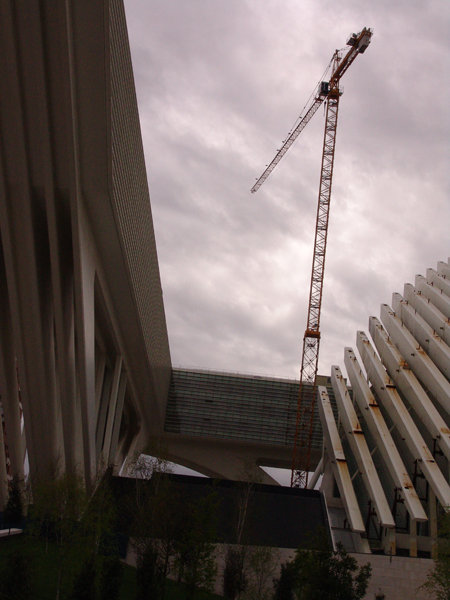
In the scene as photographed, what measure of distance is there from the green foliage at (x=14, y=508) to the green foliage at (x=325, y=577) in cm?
1130

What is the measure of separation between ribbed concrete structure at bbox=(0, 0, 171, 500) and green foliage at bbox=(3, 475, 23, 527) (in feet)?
4.02

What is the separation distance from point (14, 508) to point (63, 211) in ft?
38.0

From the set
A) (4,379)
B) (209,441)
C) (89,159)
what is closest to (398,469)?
A: (4,379)

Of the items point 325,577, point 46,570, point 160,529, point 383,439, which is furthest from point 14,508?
point 383,439

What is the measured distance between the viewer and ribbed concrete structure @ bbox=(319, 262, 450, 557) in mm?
27844

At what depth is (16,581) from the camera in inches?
579

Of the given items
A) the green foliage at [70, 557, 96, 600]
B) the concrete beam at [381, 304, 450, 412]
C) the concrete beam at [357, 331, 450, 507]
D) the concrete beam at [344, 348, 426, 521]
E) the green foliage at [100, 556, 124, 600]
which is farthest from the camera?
the concrete beam at [381, 304, 450, 412]

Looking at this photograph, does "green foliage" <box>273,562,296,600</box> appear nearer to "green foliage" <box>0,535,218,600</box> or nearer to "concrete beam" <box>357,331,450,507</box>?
"green foliage" <box>0,535,218,600</box>

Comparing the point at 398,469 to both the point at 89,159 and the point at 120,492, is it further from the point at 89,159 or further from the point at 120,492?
the point at 89,159

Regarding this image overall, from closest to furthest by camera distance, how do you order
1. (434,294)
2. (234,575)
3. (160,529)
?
(160,529) → (234,575) → (434,294)

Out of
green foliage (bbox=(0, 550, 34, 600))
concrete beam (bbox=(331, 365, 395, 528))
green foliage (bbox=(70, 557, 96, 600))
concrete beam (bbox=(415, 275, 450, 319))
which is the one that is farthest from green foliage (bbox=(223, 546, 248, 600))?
concrete beam (bbox=(415, 275, 450, 319))

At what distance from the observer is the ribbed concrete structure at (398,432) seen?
2784 centimetres

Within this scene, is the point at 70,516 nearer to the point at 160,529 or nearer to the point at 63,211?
the point at 160,529

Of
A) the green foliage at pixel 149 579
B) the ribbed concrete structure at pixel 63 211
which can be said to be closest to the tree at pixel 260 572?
the green foliage at pixel 149 579
